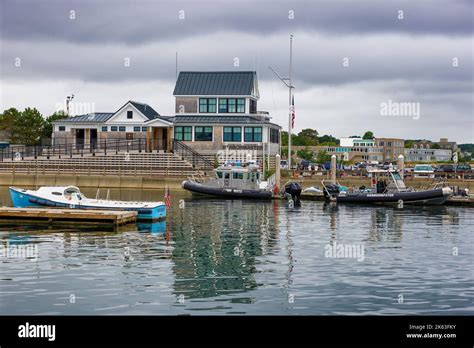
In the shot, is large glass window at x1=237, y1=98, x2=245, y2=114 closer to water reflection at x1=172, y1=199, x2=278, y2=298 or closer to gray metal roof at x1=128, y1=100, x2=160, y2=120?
gray metal roof at x1=128, y1=100, x2=160, y2=120

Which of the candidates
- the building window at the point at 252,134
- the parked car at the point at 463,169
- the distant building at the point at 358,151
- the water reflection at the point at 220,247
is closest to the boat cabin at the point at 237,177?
the water reflection at the point at 220,247

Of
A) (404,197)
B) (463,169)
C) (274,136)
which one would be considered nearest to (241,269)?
(404,197)

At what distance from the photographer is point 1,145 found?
371 feet

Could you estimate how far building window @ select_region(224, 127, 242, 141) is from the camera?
8069 cm

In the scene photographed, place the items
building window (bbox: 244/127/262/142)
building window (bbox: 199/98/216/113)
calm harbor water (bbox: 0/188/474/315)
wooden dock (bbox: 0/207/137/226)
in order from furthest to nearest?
building window (bbox: 199/98/216/113), building window (bbox: 244/127/262/142), wooden dock (bbox: 0/207/137/226), calm harbor water (bbox: 0/188/474/315)

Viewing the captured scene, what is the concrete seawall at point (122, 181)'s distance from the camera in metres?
72.7

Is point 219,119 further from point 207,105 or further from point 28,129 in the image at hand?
point 28,129

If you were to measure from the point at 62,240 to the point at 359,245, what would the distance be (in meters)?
13.4

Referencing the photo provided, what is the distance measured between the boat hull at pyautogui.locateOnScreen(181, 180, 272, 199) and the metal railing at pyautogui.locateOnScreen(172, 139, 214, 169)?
534 inches

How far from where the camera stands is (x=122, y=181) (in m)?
74.6

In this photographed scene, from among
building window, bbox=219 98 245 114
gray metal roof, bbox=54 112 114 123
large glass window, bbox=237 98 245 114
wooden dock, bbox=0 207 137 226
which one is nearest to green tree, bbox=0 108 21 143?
gray metal roof, bbox=54 112 114 123

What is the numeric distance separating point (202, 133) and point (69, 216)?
144 feet

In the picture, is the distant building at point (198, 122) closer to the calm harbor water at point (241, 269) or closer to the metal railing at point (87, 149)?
the metal railing at point (87, 149)

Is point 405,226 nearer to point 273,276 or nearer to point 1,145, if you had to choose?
point 273,276
